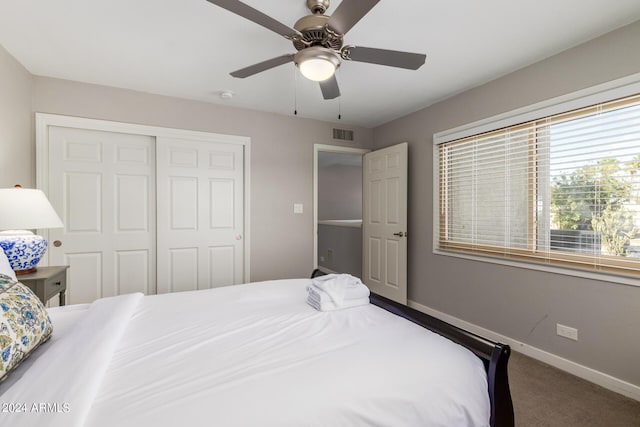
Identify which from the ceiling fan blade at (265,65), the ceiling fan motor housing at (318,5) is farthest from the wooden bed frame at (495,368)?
the ceiling fan motor housing at (318,5)

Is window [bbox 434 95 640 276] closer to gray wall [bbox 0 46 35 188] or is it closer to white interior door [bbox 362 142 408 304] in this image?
white interior door [bbox 362 142 408 304]

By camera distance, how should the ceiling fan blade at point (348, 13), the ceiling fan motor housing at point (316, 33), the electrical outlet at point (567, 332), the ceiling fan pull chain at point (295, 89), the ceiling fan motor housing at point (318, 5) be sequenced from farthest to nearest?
the ceiling fan pull chain at point (295, 89) → the electrical outlet at point (567, 332) → the ceiling fan motor housing at point (318, 5) → the ceiling fan motor housing at point (316, 33) → the ceiling fan blade at point (348, 13)

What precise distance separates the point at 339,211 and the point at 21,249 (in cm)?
583

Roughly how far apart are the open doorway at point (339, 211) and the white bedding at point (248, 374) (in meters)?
3.08

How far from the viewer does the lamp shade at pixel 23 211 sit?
1.86 metres

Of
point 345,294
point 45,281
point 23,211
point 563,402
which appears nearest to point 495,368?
point 345,294

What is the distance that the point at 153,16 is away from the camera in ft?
6.16

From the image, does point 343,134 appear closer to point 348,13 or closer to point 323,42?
point 323,42

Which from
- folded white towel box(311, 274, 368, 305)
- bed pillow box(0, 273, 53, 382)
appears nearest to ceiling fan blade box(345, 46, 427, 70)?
folded white towel box(311, 274, 368, 305)

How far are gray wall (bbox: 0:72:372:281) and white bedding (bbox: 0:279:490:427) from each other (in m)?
2.18

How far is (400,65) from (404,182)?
1894 millimetres

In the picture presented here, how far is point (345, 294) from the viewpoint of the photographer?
5.71 feet

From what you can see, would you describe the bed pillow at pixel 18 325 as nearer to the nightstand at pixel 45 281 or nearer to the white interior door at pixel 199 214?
the nightstand at pixel 45 281

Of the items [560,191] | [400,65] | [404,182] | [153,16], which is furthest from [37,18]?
→ [560,191]
